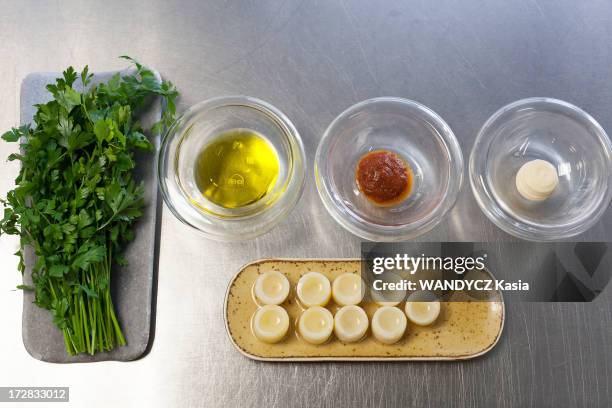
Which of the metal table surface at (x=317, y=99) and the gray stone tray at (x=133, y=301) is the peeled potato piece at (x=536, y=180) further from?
the gray stone tray at (x=133, y=301)

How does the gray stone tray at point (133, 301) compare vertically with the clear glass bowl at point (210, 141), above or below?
below

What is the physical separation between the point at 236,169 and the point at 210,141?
0.10 meters

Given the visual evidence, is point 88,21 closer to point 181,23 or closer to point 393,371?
point 181,23

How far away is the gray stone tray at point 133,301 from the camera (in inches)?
47.8

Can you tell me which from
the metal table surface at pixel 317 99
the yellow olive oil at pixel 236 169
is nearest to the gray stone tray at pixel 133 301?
the metal table surface at pixel 317 99

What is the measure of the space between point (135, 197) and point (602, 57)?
1.29 metres

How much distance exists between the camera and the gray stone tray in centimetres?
121

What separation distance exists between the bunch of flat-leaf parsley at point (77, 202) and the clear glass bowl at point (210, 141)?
8 centimetres

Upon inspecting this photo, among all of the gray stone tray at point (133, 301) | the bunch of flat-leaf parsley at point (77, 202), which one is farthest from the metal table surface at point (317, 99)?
the bunch of flat-leaf parsley at point (77, 202)

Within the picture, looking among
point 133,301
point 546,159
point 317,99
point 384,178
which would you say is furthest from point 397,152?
point 133,301

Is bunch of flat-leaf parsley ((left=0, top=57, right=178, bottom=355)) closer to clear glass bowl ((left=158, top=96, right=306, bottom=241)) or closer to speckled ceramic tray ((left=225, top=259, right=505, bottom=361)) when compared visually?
clear glass bowl ((left=158, top=96, right=306, bottom=241))

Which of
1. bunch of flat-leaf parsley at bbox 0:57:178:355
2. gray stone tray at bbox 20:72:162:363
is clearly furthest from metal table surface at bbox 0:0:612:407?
bunch of flat-leaf parsley at bbox 0:57:178:355

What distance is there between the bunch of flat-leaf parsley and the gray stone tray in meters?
0.04

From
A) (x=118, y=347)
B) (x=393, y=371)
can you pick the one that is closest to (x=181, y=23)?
(x=118, y=347)
